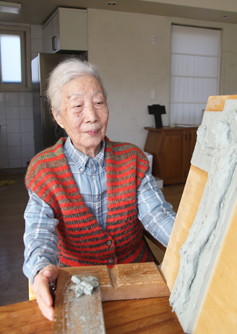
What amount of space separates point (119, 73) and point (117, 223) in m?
3.48

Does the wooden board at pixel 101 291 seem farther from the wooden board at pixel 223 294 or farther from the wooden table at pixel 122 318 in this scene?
the wooden board at pixel 223 294

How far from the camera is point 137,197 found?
47.0 inches

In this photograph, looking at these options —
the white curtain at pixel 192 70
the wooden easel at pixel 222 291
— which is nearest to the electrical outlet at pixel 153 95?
the white curtain at pixel 192 70

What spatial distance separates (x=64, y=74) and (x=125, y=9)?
136 inches

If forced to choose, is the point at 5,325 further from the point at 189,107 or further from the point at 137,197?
the point at 189,107

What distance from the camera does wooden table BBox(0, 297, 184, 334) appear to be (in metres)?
0.57

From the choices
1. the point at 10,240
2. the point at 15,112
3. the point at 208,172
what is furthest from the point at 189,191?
the point at 15,112

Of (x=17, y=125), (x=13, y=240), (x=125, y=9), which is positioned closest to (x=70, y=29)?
(x=125, y=9)

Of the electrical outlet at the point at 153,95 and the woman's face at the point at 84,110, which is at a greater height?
the electrical outlet at the point at 153,95

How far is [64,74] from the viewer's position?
1.07 m

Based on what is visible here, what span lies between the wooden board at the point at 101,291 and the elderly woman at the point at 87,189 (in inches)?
11.8

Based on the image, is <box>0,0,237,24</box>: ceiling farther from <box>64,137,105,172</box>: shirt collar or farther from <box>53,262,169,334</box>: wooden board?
<box>53,262,169,334</box>: wooden board

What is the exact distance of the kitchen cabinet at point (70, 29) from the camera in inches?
152

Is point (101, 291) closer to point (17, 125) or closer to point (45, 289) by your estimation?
point (45, 289)
